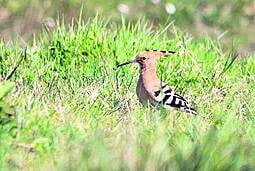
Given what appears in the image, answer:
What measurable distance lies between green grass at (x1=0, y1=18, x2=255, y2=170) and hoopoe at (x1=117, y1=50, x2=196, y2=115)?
0.07 meters

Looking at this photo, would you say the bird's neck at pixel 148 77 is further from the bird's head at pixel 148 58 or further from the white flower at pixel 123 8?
the white flower at pixel 123 8

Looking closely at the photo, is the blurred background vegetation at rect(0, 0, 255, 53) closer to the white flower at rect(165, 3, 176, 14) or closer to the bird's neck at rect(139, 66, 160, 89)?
the white flower at rect(165, 3, 176, 14)

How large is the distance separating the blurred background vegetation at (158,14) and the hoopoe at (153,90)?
4466 millimetres

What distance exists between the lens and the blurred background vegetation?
10.6 m

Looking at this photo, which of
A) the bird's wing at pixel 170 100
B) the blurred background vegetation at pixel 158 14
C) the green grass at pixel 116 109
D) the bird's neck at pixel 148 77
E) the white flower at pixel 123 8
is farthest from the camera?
the white flower at pixel 123 8

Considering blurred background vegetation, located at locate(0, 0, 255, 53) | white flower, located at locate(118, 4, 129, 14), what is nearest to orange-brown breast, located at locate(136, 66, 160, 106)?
blurred background vegetation, located at locate(0, 0, 255, 53)

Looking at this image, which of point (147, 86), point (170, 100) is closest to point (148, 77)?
point (147, 86)

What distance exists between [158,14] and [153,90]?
5.67 metres

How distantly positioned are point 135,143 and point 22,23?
6.30m

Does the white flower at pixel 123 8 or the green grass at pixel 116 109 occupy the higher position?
the white flower at pixel 123 8

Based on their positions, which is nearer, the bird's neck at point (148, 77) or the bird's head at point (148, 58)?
the bird's neck at point (148, 77)

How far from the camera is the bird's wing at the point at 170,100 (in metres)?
→ 5.50

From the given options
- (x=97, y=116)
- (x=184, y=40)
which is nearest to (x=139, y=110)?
(x=97, y=116)

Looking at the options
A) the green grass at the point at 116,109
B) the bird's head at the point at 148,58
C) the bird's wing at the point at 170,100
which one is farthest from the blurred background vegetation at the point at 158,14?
the bird's wing at the point at 170,100
